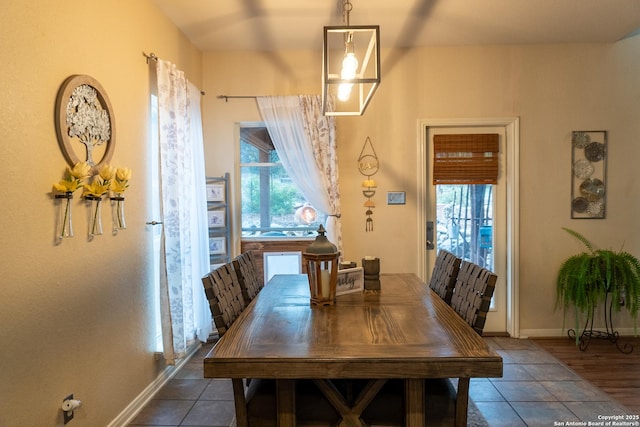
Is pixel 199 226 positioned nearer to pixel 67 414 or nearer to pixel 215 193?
pixel 215 193

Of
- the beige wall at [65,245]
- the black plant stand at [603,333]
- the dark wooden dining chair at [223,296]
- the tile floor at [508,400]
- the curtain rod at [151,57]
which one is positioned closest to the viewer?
the beige wall at [65,245]

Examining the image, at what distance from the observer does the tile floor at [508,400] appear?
2236mm

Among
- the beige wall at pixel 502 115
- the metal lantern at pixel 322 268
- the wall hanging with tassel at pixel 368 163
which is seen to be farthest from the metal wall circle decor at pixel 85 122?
the wall hanging with tassel at pixel 368 163

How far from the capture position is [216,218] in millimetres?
3482

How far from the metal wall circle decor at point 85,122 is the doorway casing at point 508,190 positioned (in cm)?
253

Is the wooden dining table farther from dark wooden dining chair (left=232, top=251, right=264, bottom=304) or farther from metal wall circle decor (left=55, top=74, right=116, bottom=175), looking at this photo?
metal wall circle decor (left=55, top=74, right=116, bottom=175)

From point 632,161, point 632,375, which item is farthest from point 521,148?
point 632,375

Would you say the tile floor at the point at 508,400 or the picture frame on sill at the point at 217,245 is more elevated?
the picture frame on sill at the point at 217,245

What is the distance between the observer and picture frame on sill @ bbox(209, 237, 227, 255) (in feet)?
11.3

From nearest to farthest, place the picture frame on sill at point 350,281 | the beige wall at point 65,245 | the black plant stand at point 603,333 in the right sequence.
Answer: the beige wall at point 65,245 → the picture frame on sill at point 350,281 → the black plant stand at point 603,333

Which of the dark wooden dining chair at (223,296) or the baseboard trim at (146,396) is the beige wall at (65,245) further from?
the dark wooden dining chair at (223,296)

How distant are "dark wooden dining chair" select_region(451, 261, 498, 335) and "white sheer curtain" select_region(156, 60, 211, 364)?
1821mm

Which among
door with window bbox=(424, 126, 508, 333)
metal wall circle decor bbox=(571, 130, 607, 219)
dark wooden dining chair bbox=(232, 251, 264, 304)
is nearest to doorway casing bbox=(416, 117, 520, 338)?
door with window bbox=(424, 126, 508, 333)

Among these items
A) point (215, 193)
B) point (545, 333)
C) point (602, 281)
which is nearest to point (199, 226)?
point (215, 193)
